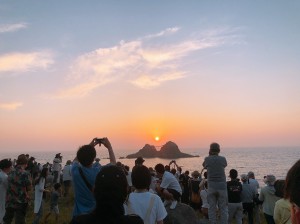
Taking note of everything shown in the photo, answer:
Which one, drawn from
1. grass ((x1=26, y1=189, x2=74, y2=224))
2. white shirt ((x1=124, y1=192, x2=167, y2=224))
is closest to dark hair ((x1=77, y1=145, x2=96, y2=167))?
white shirt ((x1=124, y1=192, x2=167, y2=224))

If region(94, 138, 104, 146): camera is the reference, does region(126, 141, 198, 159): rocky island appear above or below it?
below

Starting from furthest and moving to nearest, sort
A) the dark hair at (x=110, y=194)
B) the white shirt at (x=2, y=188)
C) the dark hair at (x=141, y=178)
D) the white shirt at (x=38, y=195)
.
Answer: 1. the white shirt at (x=38, y=195)
2. the white shirt at (x=2, y=188)
3. the dark hair at (x=141, y=178)
4. the dark hair at (x=110, y=194)

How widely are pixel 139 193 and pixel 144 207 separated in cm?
22

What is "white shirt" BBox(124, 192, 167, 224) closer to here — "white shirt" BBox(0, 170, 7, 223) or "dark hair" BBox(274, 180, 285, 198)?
"dark hair" BBox(274, 180, 285, 198)

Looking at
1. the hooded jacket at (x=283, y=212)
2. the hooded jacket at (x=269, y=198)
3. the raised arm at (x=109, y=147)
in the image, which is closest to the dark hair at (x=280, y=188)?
the hooded jacket at (x=283, y=212)

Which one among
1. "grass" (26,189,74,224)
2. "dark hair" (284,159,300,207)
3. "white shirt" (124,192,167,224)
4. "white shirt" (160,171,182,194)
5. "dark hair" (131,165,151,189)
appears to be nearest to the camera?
"dark hair" (284,159,300,207)

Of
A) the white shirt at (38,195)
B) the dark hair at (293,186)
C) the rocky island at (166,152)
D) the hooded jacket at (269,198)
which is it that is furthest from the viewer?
the rocky island at (166,152)

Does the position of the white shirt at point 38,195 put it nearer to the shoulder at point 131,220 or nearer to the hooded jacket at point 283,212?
the hooded jacket at point 283,212

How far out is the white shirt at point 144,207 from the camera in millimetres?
4125

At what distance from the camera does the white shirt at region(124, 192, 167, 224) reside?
412 centimetres

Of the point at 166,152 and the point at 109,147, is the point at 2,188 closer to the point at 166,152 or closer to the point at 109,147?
the point at 109,147

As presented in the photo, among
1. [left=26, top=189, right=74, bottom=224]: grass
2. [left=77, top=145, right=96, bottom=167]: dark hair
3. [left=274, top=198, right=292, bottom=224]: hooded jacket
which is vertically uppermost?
[left=77, top=145, right=96, bottom=167]: dark hair

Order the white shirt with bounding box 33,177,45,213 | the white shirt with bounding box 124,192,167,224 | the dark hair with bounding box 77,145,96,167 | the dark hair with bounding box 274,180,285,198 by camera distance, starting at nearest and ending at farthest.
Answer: the white shirt with bounding box 124,192,167,224
the dark hair with bounding box 77,145,96,167
the dark hair with bounding box 274,180,285,198
the white shirt with bounding box 33,177,45,213

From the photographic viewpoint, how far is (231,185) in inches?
407
